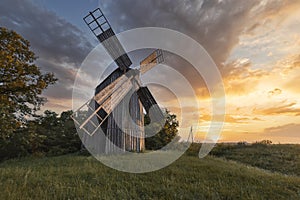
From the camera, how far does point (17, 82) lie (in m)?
15.3

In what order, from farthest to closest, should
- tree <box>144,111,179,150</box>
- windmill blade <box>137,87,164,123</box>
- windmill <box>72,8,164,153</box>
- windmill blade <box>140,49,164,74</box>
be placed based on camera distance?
tree <box>144,111,179,150</box>
windmill blade <box>140,49,164,74</box>
windmill blade <box>137,87,164,123</box>
windmill <box>72,8,164,153</box>

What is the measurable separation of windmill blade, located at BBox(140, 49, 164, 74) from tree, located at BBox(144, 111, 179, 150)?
5.70 metres

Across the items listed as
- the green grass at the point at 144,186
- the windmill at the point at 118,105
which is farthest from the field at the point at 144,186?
the windmill at the point at 118,105

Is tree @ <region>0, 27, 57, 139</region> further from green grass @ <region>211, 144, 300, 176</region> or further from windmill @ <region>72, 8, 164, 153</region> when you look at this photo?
green grass @ <region>211, 144, 300, 176</region>

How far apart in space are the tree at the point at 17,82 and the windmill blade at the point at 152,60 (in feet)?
24.8

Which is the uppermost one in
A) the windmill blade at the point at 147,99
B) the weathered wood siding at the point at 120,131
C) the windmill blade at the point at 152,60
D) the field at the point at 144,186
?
the windmill blade at the point at 152,60

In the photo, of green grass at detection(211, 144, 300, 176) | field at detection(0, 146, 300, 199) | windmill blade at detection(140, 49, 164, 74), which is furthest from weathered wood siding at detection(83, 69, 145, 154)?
green grass at detection(211, 144, 300, 176)

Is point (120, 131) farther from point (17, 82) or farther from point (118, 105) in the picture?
point (17, 82)

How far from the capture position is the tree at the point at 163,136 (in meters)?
24.5

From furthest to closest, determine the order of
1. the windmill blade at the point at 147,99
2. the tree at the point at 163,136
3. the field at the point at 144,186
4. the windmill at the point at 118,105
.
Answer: the tree at the point at 163,136, the windmill blade at the point at 147,99, the windmill at the point at 118,105, the field at the point at 144,186

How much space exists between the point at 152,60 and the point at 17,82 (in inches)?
442

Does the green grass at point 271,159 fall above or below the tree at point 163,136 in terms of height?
below

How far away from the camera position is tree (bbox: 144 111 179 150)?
24.5m

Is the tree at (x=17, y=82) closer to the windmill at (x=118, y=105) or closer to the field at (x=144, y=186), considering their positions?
the windmill at (x=118, y=105)
